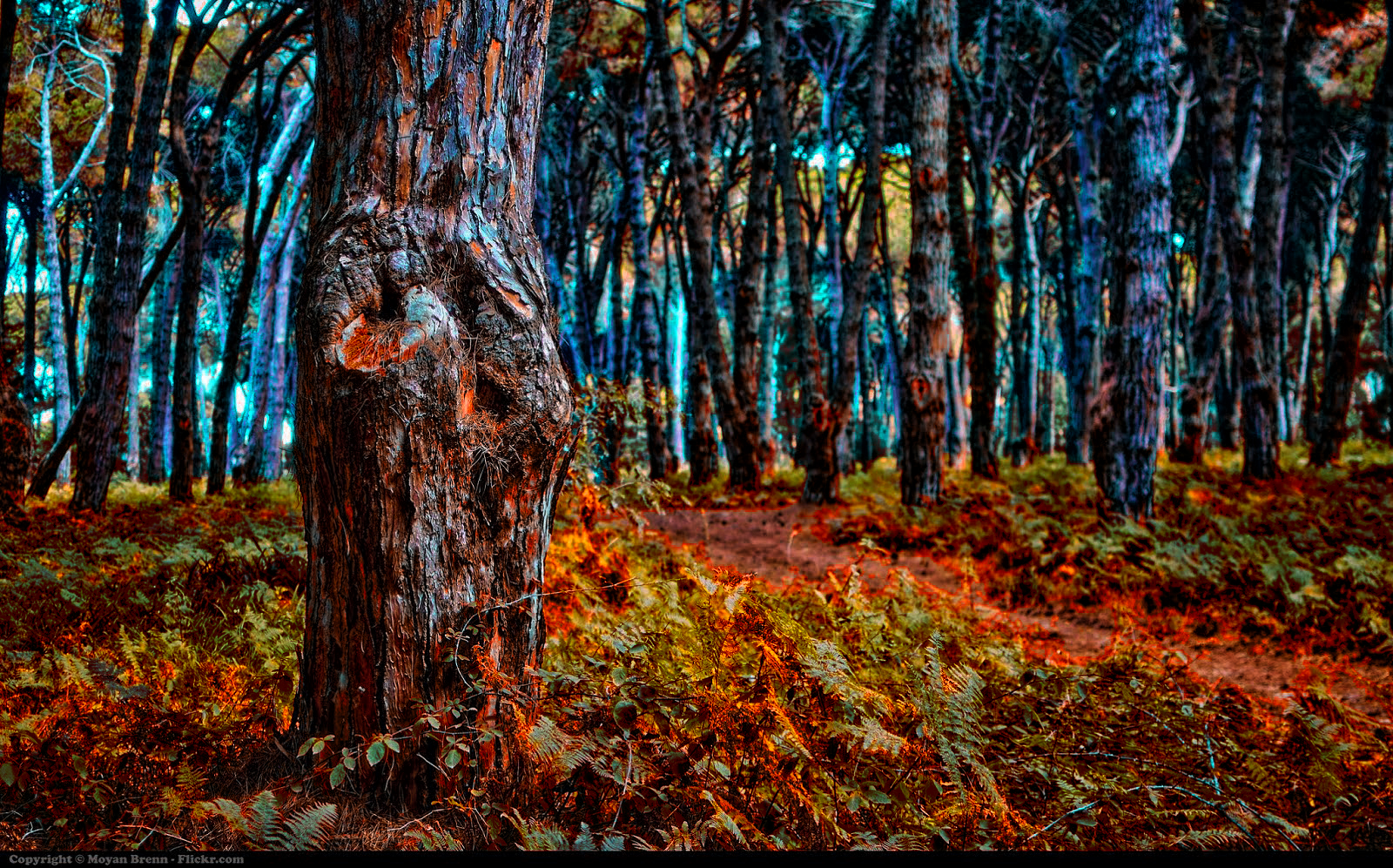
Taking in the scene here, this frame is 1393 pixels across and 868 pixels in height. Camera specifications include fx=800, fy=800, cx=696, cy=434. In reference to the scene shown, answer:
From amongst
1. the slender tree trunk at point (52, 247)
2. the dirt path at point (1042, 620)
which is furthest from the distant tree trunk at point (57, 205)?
the dirt path at point (1042, 620)

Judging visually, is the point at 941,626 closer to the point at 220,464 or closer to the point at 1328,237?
the point at 220,464

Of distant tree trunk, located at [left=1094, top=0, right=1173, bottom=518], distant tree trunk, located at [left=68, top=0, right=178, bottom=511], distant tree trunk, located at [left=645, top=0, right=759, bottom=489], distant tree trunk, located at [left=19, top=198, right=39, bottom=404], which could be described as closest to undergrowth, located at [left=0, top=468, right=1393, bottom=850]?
distant tree trunk, located at [left=1094, top=0, right=1173, bottom=518]

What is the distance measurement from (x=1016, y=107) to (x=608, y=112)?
344 inches

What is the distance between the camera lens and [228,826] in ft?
6.77

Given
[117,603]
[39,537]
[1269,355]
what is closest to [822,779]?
[117,603]

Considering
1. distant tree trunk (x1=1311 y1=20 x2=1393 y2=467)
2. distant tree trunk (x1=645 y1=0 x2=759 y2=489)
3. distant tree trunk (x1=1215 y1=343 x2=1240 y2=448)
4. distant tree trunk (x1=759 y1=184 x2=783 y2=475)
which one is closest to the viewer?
distant tree trunk (x1=1311 y1=20 x2=1393 y2=467)

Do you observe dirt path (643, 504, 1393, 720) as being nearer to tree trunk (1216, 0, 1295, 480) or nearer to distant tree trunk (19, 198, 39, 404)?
tree trunk (1216, 0, 1295, 480)

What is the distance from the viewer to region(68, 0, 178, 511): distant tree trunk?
322 inches

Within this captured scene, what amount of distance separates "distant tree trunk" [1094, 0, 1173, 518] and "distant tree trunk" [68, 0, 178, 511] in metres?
9.52

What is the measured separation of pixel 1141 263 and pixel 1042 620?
11.6ft

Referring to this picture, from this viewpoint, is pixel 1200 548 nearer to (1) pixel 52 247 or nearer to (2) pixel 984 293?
(2) pixel 984 293

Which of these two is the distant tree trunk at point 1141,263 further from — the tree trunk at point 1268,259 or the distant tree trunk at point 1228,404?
the distant tree trunk at point 1228,404

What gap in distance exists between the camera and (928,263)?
870 cm

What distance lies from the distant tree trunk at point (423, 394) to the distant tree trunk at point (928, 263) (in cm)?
680
